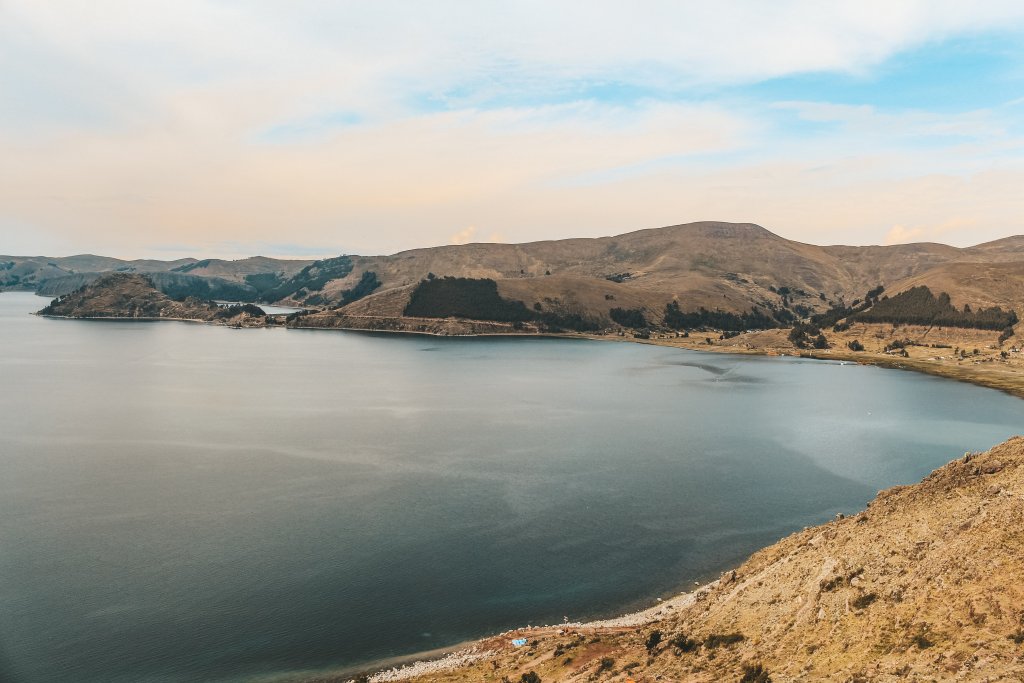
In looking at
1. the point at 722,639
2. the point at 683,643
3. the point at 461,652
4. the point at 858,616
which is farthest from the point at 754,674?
the point at 461,652

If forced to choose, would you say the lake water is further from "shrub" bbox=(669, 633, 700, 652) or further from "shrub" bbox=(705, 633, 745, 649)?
"shrub" bbox=(705, 633, 745, 649)

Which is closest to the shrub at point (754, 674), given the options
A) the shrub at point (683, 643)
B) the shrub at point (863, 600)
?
the shrub at point (683, 643)

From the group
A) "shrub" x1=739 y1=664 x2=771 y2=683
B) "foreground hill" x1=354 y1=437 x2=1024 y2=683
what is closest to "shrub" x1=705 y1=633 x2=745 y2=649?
"foreground hill" x1=354 y1=437 x2=1024 y2=683

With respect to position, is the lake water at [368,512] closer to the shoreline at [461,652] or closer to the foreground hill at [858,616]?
the shoreline at [461,652]

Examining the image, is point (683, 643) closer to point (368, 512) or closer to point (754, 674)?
point (754, 674)

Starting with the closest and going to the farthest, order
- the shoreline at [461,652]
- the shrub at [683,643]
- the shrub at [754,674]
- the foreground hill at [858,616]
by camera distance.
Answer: the foreground hill at [858,616], the shrub at [754,674], the shrub at [683,643], the shoreline at [461,652]

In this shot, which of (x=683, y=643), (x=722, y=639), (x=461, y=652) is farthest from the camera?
(x=461, y=652)
